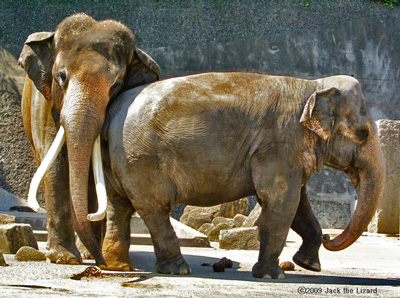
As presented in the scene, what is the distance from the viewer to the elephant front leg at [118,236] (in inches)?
244

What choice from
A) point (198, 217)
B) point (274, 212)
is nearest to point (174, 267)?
point (274, 212)

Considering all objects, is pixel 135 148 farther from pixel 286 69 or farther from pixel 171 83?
pixel 286 69

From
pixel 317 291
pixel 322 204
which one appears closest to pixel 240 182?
pixel 317 291

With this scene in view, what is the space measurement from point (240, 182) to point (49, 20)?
10.2 metres

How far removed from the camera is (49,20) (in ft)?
50.2

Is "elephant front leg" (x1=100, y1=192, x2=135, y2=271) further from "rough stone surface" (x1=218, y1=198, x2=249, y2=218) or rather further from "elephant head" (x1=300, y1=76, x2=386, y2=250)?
"rough stone surface" (x1=218, y1=198, x2=249, y2=218)

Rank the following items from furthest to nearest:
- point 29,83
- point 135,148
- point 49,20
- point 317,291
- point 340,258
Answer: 1. point 49,20
2. point 340,258
3. point 29,83
4. point 135,148
5. point 317,291

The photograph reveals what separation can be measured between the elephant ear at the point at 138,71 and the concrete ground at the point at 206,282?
66.8 inches

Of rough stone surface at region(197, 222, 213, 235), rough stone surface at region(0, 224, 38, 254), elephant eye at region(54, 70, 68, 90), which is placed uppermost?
elephant eye at region(54, 70, 68, 90)

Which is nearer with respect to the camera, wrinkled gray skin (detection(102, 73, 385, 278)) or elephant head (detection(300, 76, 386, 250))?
wrinkled gray skin (detection(102, 73, 385, 278))

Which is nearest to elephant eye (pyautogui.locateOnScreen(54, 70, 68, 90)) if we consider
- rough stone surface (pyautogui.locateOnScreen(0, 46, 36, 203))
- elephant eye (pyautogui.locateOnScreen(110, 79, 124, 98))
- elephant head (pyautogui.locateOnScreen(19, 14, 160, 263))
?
elephant head (pyautogui.locateOnScreen(19, 14, 160, 263))

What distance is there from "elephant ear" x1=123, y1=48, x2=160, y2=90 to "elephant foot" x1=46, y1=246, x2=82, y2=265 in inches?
62.3

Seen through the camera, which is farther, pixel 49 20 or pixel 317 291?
pixel 49 20

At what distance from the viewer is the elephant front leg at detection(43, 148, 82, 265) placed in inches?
258
